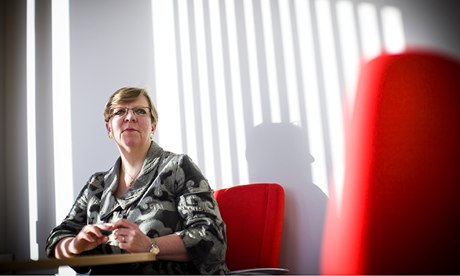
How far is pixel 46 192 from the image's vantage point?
3021 millimetres

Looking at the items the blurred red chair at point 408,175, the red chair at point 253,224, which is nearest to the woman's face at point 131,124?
the red chair at point 253,224

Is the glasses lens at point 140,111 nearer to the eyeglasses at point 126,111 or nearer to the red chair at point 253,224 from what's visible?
the eyeglasses at point 126,111

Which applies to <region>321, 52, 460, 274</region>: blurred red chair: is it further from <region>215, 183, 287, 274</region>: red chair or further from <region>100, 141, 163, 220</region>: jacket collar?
<region>100, 141, 163, 220</region>: jacket collar

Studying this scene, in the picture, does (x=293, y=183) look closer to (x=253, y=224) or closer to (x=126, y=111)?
(x=253, y=224)

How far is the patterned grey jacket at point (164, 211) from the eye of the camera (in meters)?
1.73

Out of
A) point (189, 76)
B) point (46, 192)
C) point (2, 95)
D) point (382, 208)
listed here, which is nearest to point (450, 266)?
point (382, 208)

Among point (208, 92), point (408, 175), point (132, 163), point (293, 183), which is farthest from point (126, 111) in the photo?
point (408, 175)

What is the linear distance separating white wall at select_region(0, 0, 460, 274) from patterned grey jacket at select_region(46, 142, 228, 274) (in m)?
0.40

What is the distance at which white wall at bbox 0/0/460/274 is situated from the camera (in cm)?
205

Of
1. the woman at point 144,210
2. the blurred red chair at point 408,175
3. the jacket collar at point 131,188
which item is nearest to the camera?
the blurred red chair at point 408,175

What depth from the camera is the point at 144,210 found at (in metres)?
1.90

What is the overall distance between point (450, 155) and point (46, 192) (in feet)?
7.91

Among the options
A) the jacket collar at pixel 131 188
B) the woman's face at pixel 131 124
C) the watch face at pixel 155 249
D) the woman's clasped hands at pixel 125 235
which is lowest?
the watch face at pixel 155 249

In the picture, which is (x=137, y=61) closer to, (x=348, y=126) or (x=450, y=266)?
(x=348, y=126)
